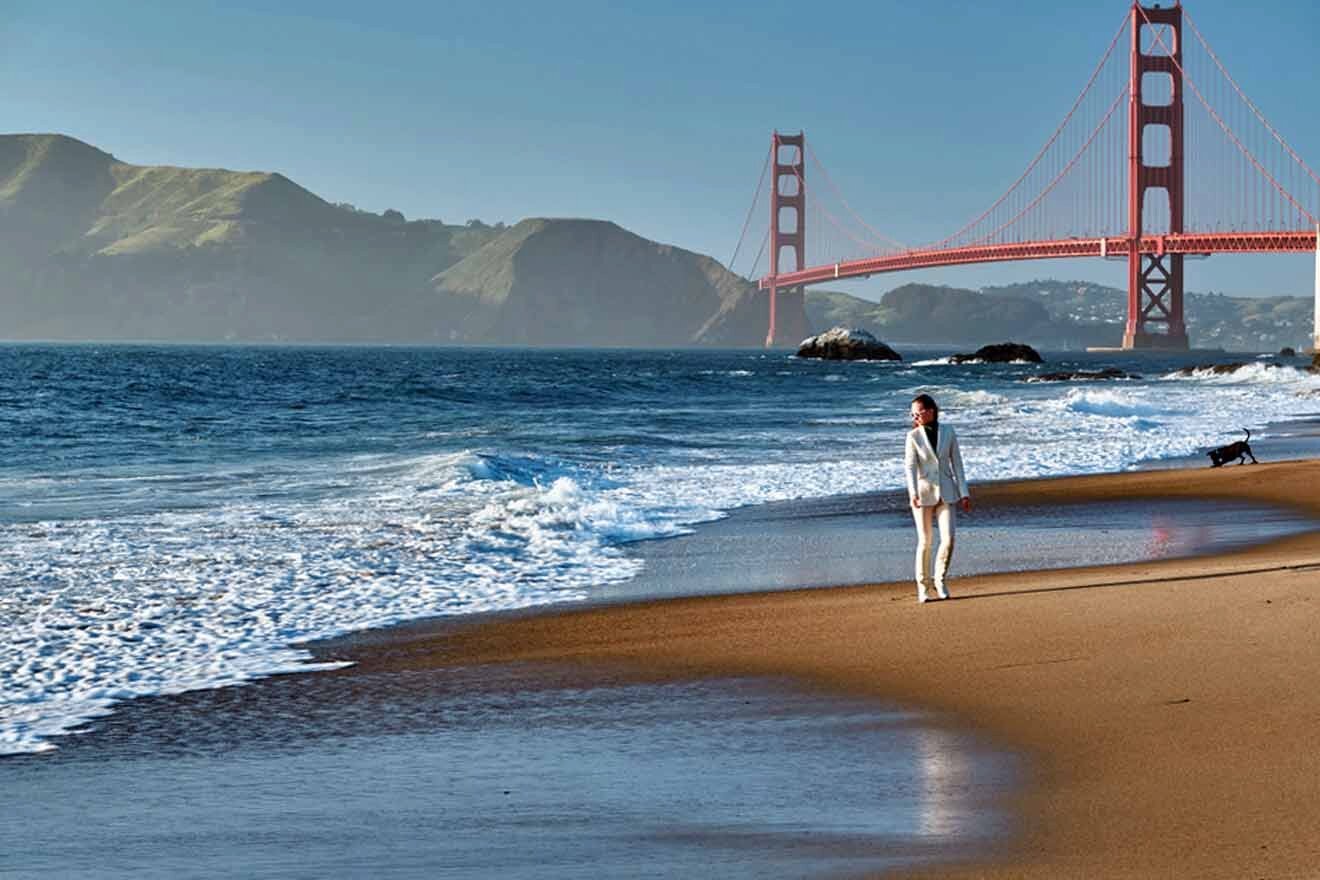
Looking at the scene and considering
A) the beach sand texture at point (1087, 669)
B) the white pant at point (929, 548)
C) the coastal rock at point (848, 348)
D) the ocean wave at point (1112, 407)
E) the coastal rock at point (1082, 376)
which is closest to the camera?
the beach sand texture at point (1087, 669)

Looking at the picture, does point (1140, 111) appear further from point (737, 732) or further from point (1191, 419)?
point (737, 732)

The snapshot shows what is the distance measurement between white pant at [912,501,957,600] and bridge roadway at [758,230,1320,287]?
5824 centimetres

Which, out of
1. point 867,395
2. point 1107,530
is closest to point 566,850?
point 1107,530

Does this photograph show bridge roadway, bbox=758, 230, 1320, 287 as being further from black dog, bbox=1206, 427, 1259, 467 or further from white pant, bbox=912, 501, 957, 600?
white pant, bbox=912, 501, 957, 600

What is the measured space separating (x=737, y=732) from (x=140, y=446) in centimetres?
1696

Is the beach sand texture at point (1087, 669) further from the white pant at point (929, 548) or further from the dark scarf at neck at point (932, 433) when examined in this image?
the dark scarf at neck at point (932, 433)

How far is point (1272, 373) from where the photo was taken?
156ft

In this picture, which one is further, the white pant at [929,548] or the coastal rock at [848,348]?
the coastal rock at [848,348]

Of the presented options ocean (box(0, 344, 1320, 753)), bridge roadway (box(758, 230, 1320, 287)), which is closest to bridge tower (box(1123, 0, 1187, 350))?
bridge roadway (box(758, 230, 1320, 287))

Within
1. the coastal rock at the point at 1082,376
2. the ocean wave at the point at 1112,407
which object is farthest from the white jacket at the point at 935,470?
the coastal rock at the point at 1082,376

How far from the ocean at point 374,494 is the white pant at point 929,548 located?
1088 millimetres

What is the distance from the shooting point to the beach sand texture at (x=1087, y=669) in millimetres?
3576

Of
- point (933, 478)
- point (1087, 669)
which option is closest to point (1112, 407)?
point (933, 478)

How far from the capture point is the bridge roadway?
6206 cm
